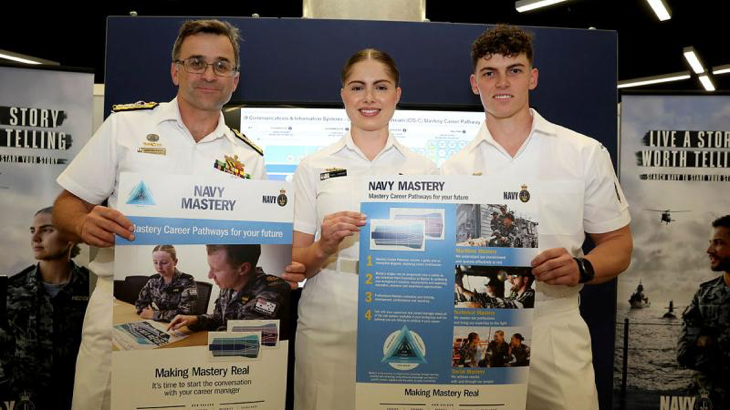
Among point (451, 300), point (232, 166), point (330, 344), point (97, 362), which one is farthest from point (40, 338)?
point (451, 300)

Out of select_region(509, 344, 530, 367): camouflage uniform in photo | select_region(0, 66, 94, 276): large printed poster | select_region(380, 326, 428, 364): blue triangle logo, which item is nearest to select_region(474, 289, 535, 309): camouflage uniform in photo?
select_region(509, 344, 530, 367): camouflage uniform in photo

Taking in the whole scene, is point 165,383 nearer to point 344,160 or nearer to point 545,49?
point 344,160

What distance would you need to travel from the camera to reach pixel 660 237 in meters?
Answer: 4.13

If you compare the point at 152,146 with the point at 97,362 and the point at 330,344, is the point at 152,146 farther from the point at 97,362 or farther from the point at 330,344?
the point at 330,344

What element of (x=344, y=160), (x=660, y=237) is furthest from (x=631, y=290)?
(x=344, y=160)

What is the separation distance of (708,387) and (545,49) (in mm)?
2647

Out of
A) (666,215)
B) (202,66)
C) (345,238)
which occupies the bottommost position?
(345,238)

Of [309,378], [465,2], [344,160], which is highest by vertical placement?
[465,2]

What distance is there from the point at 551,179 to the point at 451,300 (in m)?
0.93

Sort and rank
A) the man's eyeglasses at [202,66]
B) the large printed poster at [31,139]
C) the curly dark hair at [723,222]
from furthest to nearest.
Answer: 1. the curly dark hair at [723,222]
2. the large printed poster at [31,139]
3. the man's eyeglasses at [202,66]

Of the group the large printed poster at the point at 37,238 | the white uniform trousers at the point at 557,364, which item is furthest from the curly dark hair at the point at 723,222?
the large printed poster at the point at 37,238

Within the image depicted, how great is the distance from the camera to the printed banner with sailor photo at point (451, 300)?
6.44 ft

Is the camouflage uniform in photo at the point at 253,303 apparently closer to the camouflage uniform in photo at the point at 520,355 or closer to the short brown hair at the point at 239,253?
the short brown hair at the point at 239,253

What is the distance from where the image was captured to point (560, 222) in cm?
238
